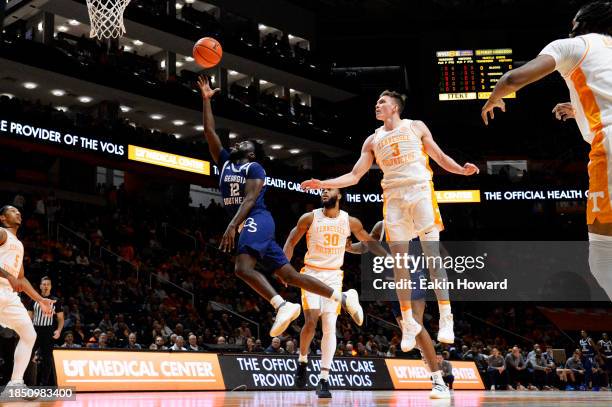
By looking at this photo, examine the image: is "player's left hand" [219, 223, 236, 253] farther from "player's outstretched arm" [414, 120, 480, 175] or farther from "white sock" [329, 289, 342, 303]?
"player's outstretched arm" [414, 120, 480, 175]

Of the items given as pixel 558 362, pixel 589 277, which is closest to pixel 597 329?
pixel 589 277

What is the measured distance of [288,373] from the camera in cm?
1359

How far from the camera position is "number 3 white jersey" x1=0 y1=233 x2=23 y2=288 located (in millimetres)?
8102

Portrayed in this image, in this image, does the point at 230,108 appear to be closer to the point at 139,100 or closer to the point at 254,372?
the point at 139,100

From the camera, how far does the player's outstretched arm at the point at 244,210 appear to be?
6.49m

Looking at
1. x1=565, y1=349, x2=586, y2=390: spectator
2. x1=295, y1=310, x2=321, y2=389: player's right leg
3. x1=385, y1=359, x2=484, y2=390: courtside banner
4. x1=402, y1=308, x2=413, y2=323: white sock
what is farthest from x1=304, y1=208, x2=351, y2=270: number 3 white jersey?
x1=565, y1=349, x2=586, y2=390: spectator

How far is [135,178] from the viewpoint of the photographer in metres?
28.8

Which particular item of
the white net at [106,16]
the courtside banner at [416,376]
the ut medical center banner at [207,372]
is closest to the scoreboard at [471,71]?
the courtside banner at [416,376]

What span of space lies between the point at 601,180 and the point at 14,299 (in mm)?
6657

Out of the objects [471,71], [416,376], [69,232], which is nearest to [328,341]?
[416,376]

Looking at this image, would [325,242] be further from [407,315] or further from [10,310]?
[10,310]

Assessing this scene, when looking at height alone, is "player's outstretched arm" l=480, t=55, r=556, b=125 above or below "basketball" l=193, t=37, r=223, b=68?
below

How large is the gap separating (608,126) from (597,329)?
27.0 m

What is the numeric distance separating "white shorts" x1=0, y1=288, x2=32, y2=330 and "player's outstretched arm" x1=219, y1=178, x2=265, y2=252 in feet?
9.09
